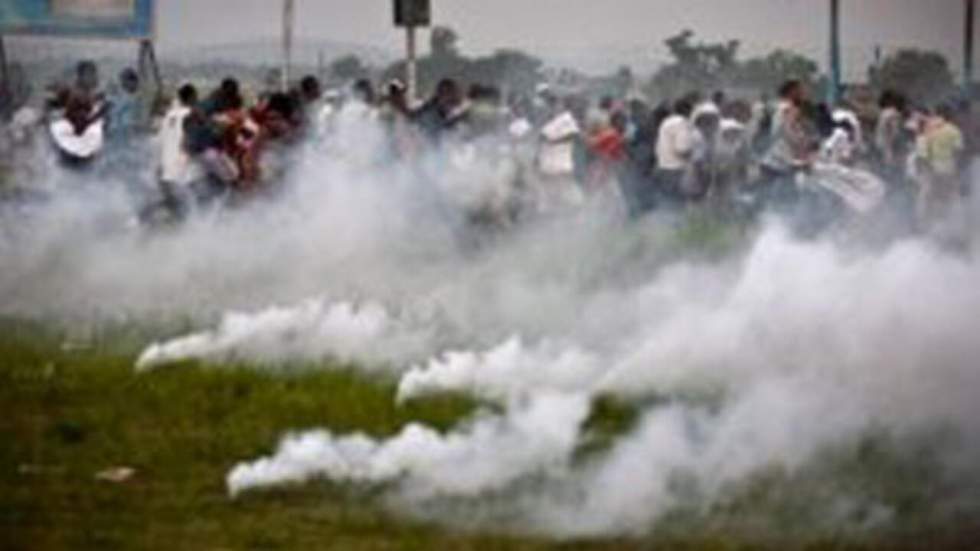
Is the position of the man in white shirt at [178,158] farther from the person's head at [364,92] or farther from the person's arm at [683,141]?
the person's arm at [683,141]

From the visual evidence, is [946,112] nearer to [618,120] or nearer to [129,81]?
[618,120]

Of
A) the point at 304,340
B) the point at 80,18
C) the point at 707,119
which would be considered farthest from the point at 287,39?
the point at 304,340

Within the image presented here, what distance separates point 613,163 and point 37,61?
9.72 metres

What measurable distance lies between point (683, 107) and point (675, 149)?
0.41 meters

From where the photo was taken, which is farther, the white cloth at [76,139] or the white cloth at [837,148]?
the white cloth at [76,139]

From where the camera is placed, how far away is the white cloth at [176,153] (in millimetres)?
16656

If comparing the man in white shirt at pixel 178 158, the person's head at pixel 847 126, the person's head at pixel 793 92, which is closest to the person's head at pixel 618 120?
the person's head at pixel 847 126

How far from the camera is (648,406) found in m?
9.84

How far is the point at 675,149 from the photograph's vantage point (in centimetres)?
1900

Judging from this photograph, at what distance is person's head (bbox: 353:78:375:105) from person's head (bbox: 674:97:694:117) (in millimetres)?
2730

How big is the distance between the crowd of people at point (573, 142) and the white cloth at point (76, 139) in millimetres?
17

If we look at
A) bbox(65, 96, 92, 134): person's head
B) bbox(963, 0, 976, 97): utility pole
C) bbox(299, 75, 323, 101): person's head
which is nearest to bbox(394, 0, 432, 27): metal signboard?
bbox(299, 75, 323, 101): person's head

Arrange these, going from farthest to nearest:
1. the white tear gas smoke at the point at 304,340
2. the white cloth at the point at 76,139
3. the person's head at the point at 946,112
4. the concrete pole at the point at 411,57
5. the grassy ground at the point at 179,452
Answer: the concrete pole at the point at 411,57 < the white cloth at the point at 76,139 < the person's head at the point at 946,112 < the white tear gas smoke at the point at 304,340 < the grassy ground at the point at 179,452

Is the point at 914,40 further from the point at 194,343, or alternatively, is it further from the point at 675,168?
the point at 675,168
